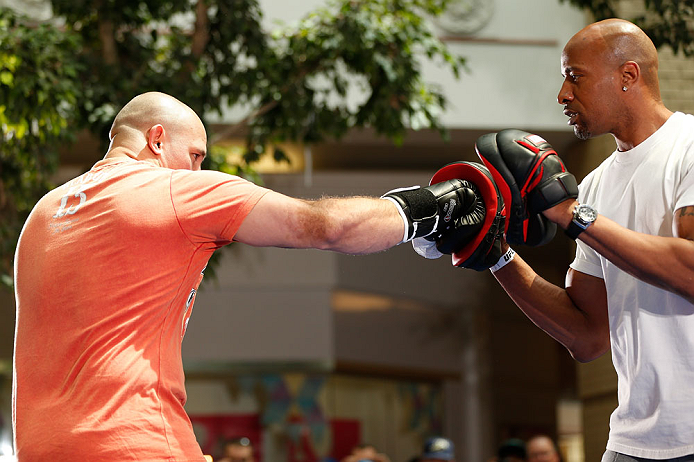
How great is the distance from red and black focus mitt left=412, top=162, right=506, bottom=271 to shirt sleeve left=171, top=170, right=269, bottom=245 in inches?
24.3

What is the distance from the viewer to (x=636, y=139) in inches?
96.3

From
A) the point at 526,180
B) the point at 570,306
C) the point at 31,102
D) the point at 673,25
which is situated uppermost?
the point at 673,25

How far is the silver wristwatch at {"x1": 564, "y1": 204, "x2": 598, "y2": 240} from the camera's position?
220 cm

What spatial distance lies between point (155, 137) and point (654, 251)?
141 centimetres

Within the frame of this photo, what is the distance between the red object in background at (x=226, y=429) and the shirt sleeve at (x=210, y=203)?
844 cm

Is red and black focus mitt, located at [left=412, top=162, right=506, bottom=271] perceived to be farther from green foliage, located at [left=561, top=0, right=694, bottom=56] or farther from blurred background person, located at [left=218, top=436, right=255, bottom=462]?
blurred background person, located at [left=218, top=436, right=255, bottom=462]

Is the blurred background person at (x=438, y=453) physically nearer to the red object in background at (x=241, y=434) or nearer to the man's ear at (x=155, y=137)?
the red object in background at (x=241, y=434)

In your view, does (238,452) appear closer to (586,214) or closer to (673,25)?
(673,25)

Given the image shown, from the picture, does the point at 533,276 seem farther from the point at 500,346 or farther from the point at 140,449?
the point at 500,346

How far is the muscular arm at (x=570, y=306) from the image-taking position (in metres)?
2.63

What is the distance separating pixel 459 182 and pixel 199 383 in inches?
329

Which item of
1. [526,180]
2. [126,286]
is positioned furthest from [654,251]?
[126,286]

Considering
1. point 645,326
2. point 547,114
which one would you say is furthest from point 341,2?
point 645,326

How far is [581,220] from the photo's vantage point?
2.20 meters
